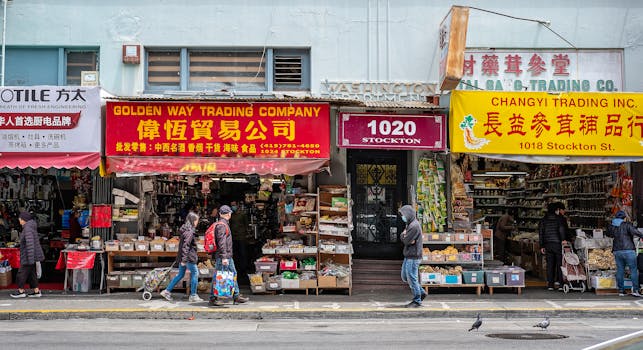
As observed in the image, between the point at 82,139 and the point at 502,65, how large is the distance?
9.25m

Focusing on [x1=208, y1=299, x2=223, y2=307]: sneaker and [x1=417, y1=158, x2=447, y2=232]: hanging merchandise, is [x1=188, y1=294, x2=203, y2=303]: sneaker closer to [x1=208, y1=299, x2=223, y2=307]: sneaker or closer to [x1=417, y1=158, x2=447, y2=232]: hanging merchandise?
[x1=208, y1=299, x2=223, y2=307]: sneaker

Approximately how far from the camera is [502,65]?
52.4 ft

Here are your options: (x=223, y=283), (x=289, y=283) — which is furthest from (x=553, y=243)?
(x=223, y=283)

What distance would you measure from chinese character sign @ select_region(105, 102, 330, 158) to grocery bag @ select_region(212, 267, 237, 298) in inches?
101

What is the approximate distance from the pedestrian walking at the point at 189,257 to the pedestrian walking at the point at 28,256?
9.13ft

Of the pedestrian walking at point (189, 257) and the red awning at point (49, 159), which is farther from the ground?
the red awning at point (49, 159)

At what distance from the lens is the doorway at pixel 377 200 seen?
16422mm

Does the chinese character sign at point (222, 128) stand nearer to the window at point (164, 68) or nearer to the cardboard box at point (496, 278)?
the window at point (164, 68)

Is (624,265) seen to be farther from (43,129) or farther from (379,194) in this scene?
(43,129)

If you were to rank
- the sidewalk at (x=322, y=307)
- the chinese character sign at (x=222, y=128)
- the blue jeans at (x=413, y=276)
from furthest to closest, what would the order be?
1. the chinese character sign at (x=222, y=128)
2. the blue jeans at (x=413, y=276)
3. the sidewalk at (x=322, y=307)

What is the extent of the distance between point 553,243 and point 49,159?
11.0 m

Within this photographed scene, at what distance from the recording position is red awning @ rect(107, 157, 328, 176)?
14430 millimetres

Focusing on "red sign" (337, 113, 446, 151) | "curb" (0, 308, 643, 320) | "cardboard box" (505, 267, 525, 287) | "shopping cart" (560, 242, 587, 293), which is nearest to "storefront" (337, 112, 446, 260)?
"red sign" (337, 113, 446, 151)

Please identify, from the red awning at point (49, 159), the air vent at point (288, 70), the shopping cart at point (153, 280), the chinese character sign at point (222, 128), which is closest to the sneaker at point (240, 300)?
the shopping cart at point (153, 280)
